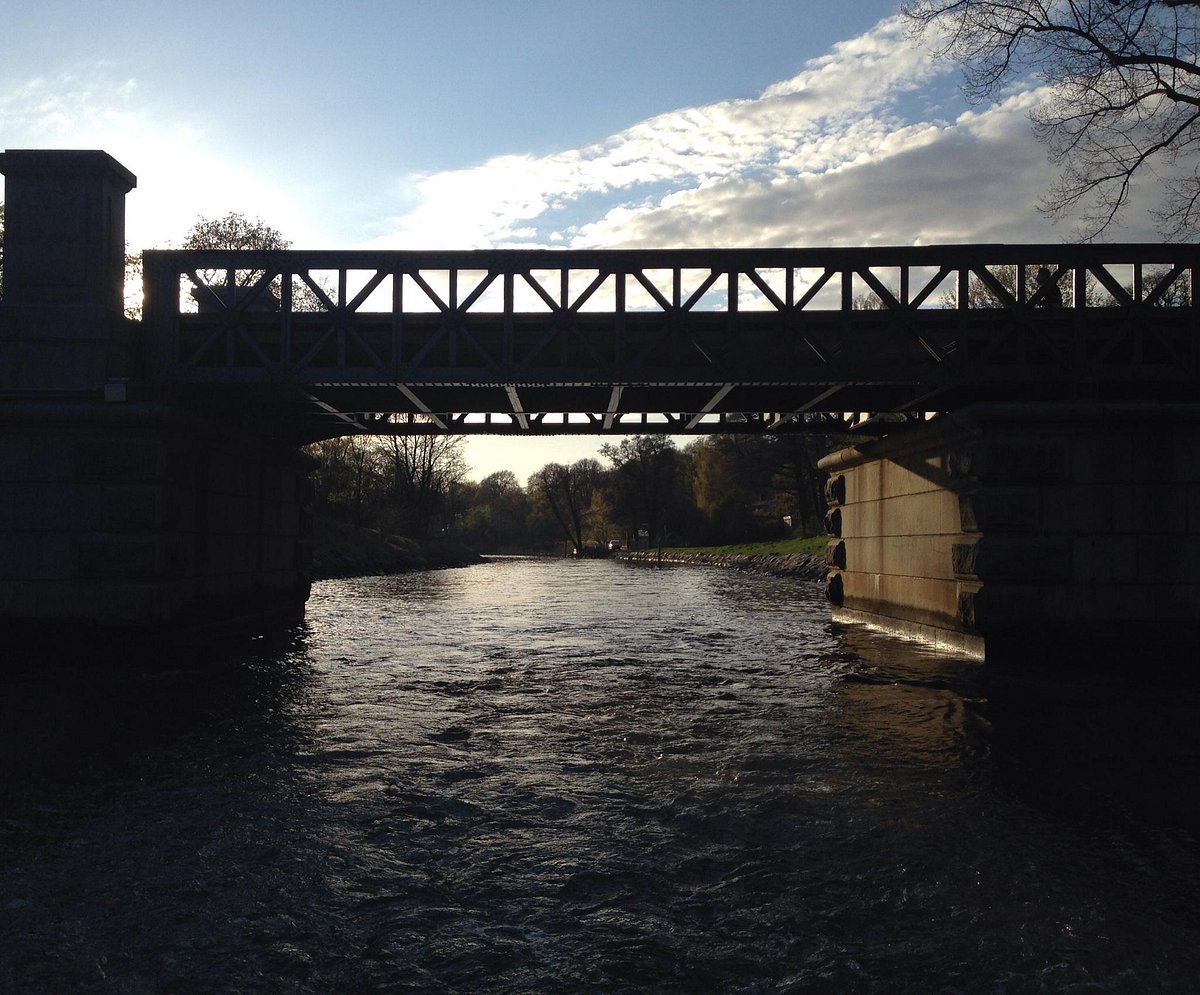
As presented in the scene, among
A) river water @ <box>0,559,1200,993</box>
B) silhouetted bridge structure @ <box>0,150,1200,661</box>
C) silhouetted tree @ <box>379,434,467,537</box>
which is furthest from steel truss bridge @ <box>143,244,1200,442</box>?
silhouetted tree @ <box>379,434,467,537</box>

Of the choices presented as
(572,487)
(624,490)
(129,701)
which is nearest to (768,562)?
(624,490)

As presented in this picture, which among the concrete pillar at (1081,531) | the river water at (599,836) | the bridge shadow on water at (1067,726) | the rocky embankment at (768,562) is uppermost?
the concrete pillar at (1081,531)

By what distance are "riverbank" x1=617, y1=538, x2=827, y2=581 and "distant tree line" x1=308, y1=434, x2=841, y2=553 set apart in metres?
3.68

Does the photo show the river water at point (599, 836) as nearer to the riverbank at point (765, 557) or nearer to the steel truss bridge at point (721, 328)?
the steel truss bridge at point (721, 328)

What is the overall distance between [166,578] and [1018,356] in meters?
15.3

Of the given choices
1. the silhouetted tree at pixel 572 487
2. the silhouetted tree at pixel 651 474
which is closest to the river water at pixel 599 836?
the silhouetted tree at pixel 651 474

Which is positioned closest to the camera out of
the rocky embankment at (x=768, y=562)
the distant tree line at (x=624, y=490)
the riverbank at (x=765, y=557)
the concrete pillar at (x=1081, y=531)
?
the concrete pillar at (x=1081, y=531)

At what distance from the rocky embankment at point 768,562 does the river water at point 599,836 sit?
36463 mm

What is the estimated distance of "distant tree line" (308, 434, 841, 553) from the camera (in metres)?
68.2

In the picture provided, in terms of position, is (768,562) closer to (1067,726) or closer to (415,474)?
(415,474)

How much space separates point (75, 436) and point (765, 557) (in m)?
54.6

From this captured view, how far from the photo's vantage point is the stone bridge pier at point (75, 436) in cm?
1437

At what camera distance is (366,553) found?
191 ft

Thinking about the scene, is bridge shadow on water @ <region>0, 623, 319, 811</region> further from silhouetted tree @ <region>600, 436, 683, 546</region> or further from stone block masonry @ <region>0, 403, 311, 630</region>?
silhouetted tree @ <region>600, 436, 683, 546</region>
